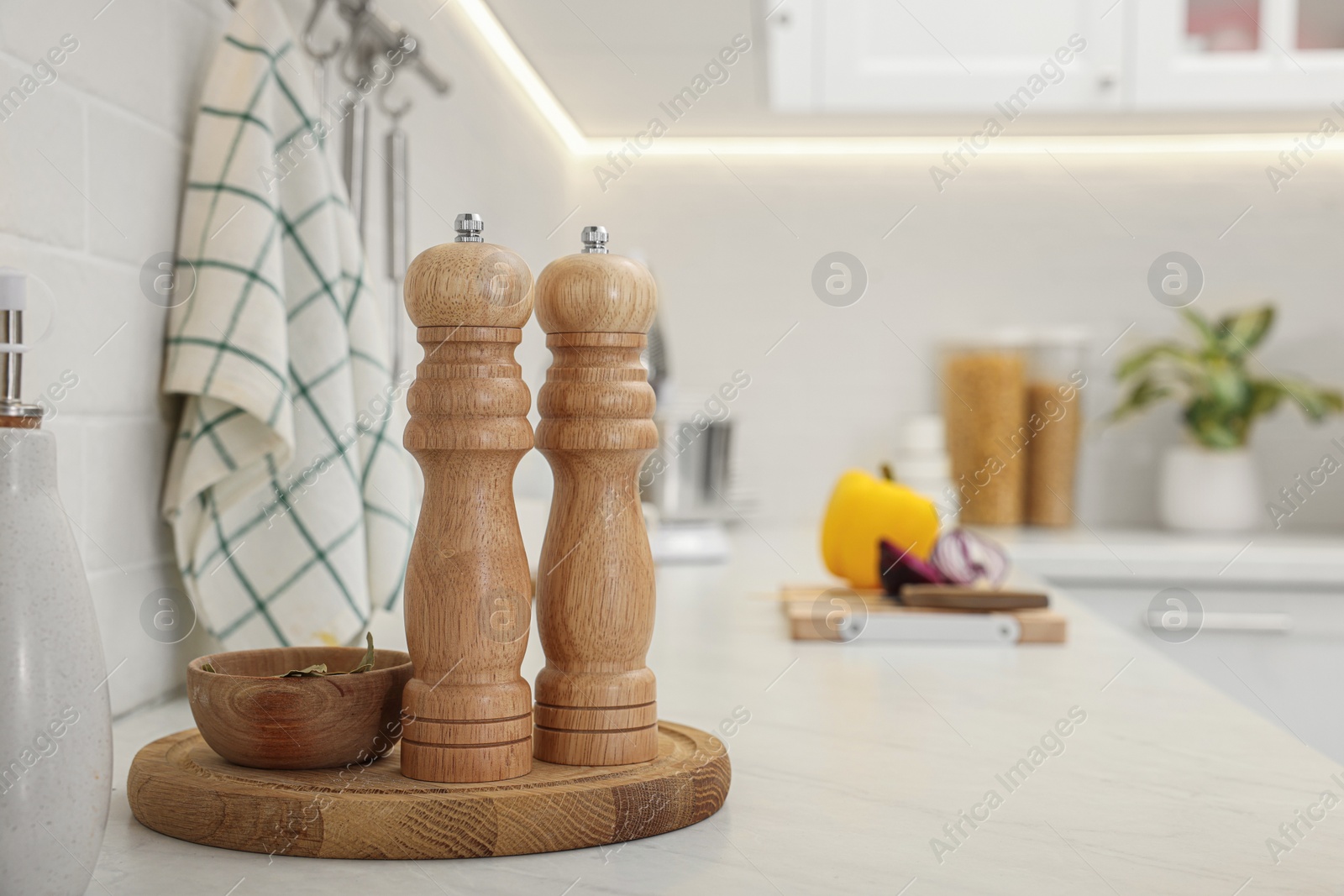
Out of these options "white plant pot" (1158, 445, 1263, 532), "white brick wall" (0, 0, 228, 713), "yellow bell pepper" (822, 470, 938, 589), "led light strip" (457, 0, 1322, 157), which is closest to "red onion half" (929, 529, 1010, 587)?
"yellow bell pepper" (822, 470, 938, 589)

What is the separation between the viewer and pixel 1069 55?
1.91 metres

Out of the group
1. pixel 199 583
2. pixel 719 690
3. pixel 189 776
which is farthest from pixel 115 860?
pixel 719 690

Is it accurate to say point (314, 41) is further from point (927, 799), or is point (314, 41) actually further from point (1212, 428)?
point (1212, 428)

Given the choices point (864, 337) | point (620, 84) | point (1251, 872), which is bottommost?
point (1251, 872)

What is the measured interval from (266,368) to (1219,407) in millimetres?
1835

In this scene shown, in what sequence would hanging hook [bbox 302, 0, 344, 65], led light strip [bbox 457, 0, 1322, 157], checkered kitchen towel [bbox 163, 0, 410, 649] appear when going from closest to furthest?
checkered kitchen towel [bbox 163, 0, 410, 649], hanging hook [bbox 302, 0, 344, 65], led light strip [bbox 457, 0, 1322, 157]

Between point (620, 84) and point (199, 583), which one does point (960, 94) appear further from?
point (199, 583)

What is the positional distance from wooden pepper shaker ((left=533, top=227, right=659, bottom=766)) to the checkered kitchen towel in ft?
1.01

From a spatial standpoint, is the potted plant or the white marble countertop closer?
the white marble countertop

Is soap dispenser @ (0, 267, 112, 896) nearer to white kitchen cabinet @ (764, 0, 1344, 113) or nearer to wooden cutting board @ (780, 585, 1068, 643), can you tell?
wooden cutting board @ (780, 585, 1068, 643)

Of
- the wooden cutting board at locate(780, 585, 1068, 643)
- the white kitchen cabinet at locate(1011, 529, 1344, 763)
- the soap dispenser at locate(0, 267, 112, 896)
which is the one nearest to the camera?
the soap dispenser at locate(0, 267, 112, 896)

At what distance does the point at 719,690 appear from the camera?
0.86 meters

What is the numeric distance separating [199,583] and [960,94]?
1.54 metres

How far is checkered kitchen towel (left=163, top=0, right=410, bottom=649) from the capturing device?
29.8 inches
